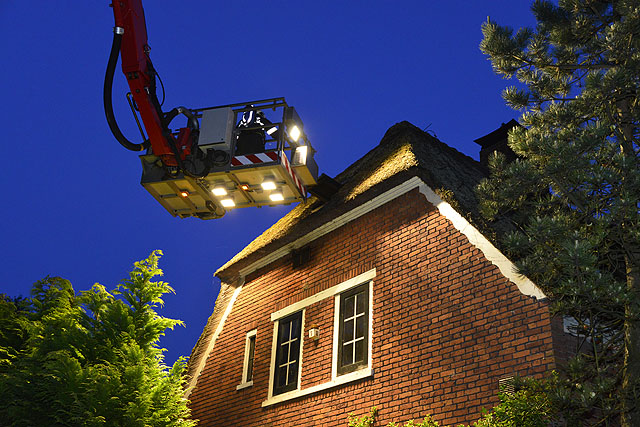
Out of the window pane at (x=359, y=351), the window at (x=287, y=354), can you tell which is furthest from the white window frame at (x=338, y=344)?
the window at (x=287, y=354)

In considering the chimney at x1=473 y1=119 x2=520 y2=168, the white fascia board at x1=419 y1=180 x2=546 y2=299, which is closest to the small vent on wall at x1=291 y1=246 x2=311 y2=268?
the white fascia board at x1=419 y1=180 x2=546 y2=299

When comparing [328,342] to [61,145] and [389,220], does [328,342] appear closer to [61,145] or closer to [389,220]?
[389,220]

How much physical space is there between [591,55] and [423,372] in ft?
17.8

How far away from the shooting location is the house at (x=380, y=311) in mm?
9203

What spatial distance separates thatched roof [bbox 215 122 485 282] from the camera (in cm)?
1125

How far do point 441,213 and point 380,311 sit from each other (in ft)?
6.74

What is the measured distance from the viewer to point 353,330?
11812mm

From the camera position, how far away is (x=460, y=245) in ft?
33.7

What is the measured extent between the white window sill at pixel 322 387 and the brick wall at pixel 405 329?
11 cm

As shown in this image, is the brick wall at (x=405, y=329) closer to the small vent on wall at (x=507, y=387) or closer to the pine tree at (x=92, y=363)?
the small vent on wall at (x=507, y=387)

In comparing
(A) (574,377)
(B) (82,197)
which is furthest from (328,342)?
(B) (82,197)

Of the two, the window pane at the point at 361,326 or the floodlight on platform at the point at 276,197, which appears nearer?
the window pane at the point at 361,326

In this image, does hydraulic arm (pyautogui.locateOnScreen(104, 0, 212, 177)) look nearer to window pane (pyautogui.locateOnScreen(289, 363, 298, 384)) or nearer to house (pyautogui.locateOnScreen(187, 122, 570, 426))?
house (pyautogui.locateOnScreen(187, 122, 570, 426))

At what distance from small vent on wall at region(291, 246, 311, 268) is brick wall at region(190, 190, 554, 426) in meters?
0.10
